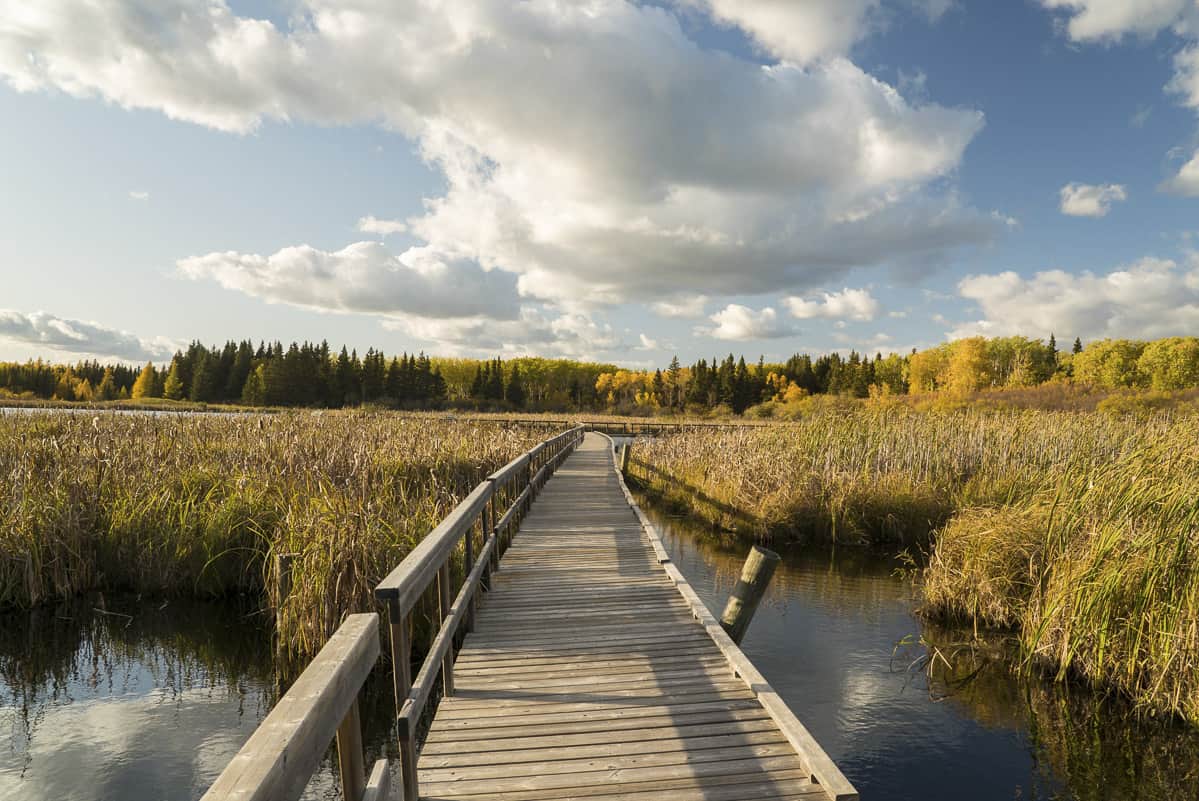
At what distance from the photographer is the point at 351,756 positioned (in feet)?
6.38

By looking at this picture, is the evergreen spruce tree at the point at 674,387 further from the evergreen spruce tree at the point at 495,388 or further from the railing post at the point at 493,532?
the railing post at the point at 493,532

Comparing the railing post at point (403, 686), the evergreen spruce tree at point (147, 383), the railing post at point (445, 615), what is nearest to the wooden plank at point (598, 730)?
the railing post at point (445, 615)

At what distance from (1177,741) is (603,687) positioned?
509 cm

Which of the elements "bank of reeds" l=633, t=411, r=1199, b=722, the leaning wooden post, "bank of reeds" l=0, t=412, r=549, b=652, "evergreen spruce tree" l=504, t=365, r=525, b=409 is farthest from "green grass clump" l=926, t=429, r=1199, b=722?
"evergreen spruce tree" l=504, t=365, r=525, b=409

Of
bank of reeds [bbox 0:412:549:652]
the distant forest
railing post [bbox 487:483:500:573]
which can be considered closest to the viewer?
bank of reeds [bbox 0:412:549:652]

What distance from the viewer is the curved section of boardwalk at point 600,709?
12.0ft

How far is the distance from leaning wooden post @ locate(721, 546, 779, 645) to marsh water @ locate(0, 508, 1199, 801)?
938 mm

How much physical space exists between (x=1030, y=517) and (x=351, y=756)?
914 centimetres

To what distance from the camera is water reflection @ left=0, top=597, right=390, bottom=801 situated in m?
5.36

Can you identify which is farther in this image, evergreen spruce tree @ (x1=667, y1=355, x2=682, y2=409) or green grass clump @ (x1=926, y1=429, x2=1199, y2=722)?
evergreen spruce tree @ (x1=667, y1=355, x2=682, y2=409)

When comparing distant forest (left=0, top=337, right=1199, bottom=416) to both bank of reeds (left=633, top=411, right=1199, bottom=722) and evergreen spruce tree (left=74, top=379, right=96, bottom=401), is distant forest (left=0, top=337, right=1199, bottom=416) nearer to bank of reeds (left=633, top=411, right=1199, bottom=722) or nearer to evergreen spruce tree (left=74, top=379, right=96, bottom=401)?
evergreen spruce tree (left=74, top=379, right=96, bottom=401)

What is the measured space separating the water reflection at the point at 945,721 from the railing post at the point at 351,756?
191 inches

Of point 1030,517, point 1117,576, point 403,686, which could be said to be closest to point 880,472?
point 1030,517

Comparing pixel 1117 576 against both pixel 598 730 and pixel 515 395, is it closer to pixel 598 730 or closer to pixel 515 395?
pixel 598 730
